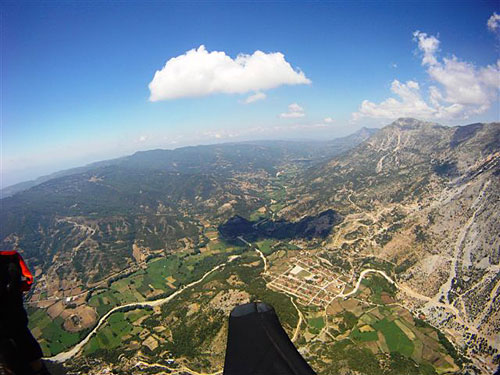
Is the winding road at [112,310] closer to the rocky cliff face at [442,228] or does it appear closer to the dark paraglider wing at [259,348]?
the rocky cliff face at [442,228]

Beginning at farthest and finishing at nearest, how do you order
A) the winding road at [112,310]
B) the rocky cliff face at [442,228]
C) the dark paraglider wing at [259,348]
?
the winding road at [112,310]
the rocky cliff face at [442,228]
the dark paraglider wing at [259,348]

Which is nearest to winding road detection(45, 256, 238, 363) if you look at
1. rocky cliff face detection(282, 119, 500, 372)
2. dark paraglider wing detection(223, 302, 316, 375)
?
rocky cliff face detection(282, 119, 500, 372)

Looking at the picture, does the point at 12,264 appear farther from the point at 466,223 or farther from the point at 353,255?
the point at 466,223

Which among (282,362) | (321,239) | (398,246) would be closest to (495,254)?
(398,246)

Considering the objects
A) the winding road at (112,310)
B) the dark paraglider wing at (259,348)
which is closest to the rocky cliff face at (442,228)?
the winding road at (112,310)

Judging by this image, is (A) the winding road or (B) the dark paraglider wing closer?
(B) the dark paraglider wing

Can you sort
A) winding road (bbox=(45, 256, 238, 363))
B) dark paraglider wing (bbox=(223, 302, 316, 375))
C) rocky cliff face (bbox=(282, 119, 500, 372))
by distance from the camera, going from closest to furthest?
1. dark paraglider wing (bbox=(223, 302, 316, 375))
2. rocky cliff face (bbox=(282, 119, 500, 372))
3. winding road (bbox=(45, 256, 238, 363))

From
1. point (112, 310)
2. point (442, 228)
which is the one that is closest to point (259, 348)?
point (112, 310)

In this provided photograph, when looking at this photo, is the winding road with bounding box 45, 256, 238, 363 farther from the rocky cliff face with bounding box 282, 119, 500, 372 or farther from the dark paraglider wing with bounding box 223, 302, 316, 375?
the dark paraglider wing with bounding box 223, 302, 316, 375
